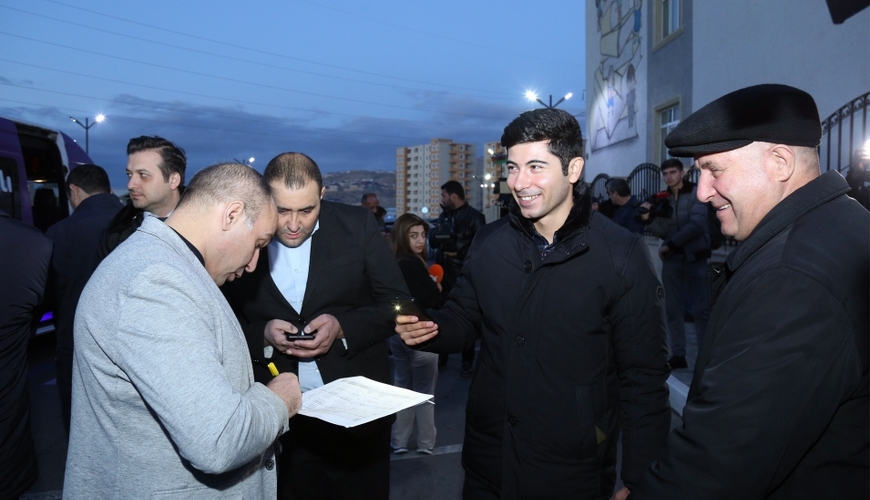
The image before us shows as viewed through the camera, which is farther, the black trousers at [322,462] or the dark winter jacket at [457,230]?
the dark winter jacket at [457,230]

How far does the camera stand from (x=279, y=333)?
9.16 feet

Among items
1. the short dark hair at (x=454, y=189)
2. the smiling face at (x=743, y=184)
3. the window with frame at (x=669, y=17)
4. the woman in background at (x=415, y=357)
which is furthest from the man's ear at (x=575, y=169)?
the window with frame at (x=669, y=17)

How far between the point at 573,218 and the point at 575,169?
250mm

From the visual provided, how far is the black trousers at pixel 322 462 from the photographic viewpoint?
3.03m

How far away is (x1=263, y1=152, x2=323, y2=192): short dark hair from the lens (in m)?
2.92

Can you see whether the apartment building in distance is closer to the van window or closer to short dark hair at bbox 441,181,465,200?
the van window

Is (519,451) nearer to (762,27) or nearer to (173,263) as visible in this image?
(173,263)

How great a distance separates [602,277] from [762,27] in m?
11.0

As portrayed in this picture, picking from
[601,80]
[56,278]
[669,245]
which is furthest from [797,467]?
[601,80]

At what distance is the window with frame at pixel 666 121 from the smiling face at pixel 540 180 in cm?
1454

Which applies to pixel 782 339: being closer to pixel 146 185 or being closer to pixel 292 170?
pixel 292 170

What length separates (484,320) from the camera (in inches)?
103

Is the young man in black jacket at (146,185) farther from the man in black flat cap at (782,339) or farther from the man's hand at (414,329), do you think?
the man in black flat cap at (782,339)

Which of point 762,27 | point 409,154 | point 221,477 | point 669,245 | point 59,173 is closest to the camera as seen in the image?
point 221,477
